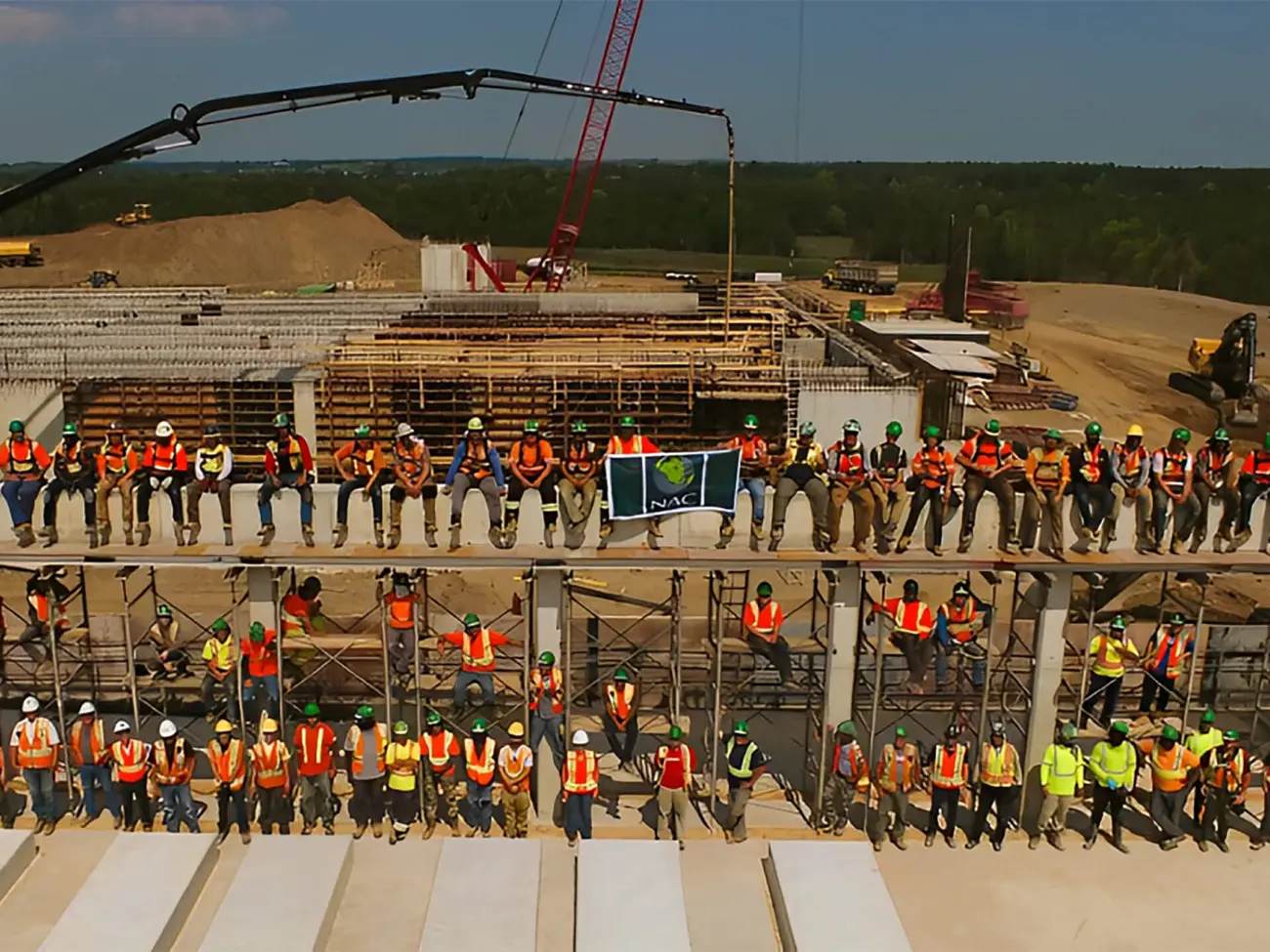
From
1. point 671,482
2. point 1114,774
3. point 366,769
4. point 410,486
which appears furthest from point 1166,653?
point 366,769

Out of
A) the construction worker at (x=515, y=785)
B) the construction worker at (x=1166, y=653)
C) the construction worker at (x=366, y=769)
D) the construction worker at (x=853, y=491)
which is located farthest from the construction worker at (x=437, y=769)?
the construction worker at (x=1166, y=653)

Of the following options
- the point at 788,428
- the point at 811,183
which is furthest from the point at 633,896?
the point at 811,183

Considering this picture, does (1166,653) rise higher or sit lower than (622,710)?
higher

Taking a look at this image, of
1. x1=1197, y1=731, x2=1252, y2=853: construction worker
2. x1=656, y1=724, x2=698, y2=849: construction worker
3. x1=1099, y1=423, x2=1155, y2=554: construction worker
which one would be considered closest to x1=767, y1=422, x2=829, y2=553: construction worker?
x1=656, y1=724, x2=698, y2=849: construction worker

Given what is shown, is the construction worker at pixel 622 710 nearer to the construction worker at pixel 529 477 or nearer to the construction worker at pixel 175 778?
the construction worker at pixel 529 477

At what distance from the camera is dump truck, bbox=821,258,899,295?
78.9 meters

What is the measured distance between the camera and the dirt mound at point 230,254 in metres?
74.4

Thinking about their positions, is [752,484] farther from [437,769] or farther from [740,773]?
[437,769]

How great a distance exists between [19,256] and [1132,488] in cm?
7902

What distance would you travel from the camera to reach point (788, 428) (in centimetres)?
2612

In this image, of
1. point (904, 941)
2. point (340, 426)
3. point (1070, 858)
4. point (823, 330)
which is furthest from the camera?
point (823, 330)

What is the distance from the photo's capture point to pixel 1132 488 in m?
13.7

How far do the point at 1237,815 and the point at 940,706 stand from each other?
13.7 feet

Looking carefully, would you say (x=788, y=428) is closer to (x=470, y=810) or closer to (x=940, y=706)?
(x=940, y=706)
